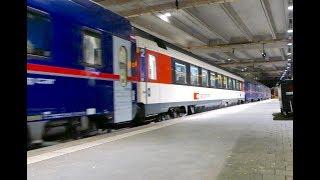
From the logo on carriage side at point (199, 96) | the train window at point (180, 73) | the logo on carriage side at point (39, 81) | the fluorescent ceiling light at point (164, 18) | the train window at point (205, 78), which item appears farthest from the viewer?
the train window at point (205, 78)

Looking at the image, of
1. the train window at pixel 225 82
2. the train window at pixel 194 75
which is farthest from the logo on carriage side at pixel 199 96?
the train window at pixel 225 82

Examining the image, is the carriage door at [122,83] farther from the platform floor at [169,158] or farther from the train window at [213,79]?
the train window at [213,79]

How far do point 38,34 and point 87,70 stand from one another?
5.21 ft

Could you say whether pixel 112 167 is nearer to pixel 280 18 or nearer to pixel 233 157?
pixel 233 157

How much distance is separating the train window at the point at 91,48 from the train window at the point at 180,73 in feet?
23.4

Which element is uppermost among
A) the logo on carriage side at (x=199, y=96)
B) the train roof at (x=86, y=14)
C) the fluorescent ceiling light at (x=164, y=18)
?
the fluorescent ceiling light at (x=164, y=18)

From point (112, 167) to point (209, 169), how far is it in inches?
50.3

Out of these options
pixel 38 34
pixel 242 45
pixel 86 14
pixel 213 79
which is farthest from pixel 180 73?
pixel 38 34

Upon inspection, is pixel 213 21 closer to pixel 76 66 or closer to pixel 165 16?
pixel 165 16

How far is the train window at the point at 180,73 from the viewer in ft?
50.6

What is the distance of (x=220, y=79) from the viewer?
25.1 metres

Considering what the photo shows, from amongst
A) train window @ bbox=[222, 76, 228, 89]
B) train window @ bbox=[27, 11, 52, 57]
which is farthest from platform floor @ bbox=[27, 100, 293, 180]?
train window @ bbox=[222, 76, 228, 89]

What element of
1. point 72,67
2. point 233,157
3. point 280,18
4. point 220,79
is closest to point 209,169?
point 233,157

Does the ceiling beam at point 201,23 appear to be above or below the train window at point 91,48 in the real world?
above
